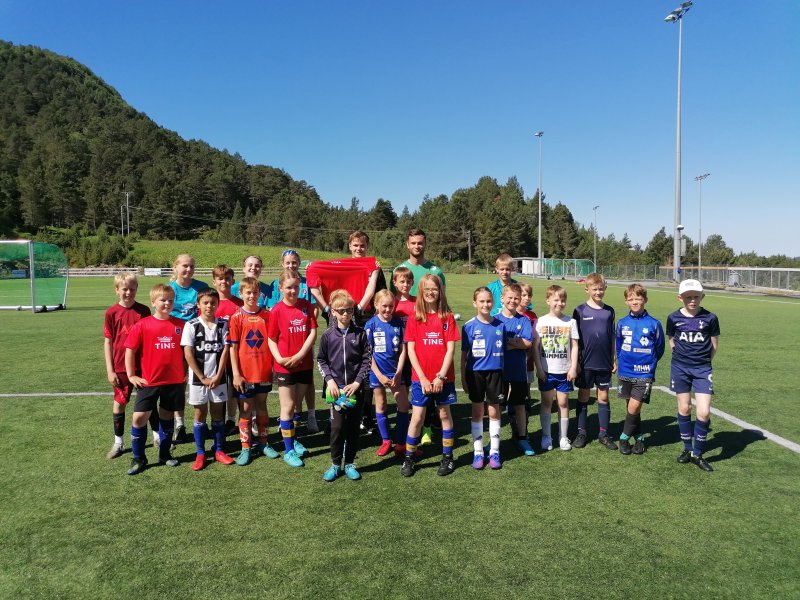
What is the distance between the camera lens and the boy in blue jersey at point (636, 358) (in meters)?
4.82

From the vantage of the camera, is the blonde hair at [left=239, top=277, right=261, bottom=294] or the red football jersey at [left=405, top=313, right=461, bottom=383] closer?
the red football jersey at [left=405, top=313, right=461, bottom=383]

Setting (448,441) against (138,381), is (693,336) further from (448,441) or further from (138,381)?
(138,381)

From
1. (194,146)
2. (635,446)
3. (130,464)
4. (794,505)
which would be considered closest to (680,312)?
(635,446)

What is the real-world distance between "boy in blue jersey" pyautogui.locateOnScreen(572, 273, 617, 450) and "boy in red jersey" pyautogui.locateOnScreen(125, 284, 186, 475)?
12.7 ft

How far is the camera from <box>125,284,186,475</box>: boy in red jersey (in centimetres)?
446

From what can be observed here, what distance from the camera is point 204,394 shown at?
4625mm

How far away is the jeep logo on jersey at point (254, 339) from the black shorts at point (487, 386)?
1.98 metres

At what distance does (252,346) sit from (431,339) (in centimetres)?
170

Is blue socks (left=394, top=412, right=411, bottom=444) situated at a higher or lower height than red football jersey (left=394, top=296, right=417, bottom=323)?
lower

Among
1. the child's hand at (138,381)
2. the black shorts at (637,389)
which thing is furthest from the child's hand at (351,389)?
the black shorts at (637,389)

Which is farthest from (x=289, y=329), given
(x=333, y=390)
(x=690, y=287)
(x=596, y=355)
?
(x=690, y=287)

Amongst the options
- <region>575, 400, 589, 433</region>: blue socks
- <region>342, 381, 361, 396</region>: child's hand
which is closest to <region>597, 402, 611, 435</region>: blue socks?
<region>575, 400, 589, 433</region>: blue socks

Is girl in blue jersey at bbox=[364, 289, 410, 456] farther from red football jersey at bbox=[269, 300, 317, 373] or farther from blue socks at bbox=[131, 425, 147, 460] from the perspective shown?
blue socks at bbox=[131, 425, 147, 460]

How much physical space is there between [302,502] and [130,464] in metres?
1.91
